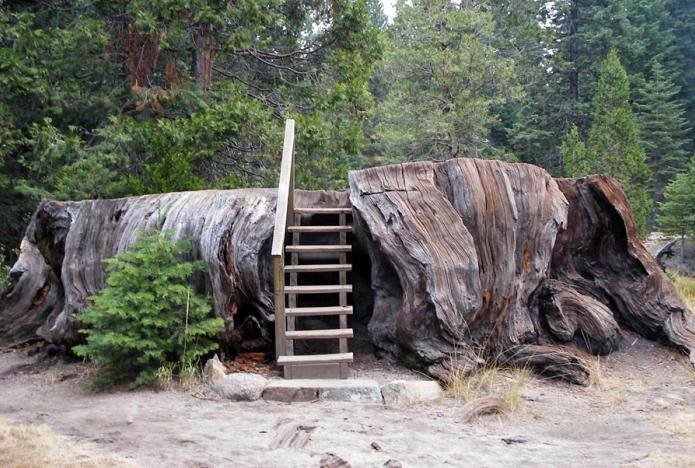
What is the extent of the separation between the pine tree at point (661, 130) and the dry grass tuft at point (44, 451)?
2688 centimetres

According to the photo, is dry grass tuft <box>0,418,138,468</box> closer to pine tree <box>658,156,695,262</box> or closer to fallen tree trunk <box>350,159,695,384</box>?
fallen tree trunk <box>350,159,695,384</box>

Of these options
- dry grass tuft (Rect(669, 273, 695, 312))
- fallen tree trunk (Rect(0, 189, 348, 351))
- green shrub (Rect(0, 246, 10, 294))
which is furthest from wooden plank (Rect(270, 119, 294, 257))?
→ dry grass tuft (Rect(669, 273, 695, 312))

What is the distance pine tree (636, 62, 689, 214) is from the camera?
26745 mm

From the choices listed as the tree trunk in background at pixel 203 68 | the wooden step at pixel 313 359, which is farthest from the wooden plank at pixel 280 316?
the tree trunk in background at pixel 203 68

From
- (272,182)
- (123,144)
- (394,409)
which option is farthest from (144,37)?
(394,409)

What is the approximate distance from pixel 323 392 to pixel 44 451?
86.9 inches

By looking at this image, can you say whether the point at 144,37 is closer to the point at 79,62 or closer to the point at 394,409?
the point at 79,62

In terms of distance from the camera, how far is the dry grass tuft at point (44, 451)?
352 cm

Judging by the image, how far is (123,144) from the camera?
32.1 feet

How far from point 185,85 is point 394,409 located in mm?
7536

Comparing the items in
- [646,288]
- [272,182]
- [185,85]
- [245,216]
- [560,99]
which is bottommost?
[646,288]

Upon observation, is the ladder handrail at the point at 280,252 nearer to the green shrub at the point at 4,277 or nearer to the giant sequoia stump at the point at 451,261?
the giant sequoia stump at the point at 451,261

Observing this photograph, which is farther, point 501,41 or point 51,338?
point 501,41

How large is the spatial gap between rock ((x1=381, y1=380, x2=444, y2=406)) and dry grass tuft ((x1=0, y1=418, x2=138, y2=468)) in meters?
2.30
